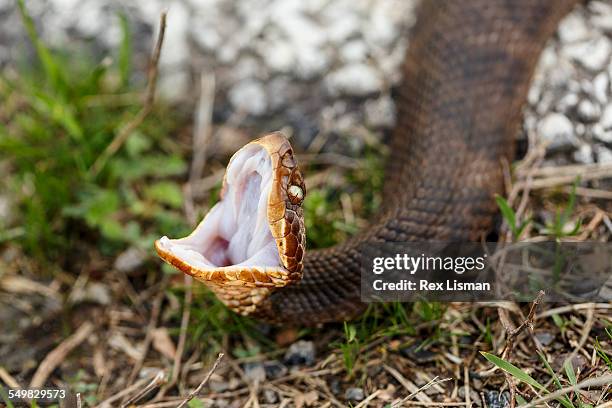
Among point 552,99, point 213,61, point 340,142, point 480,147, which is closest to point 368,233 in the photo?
point 480,147

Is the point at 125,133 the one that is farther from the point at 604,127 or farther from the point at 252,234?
the point at 604,127

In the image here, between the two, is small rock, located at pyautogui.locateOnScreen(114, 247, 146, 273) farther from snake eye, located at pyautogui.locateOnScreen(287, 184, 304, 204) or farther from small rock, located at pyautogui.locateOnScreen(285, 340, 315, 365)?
snake eye, located at pyautogui.locateOnScreen(287, 184, 304, 204)

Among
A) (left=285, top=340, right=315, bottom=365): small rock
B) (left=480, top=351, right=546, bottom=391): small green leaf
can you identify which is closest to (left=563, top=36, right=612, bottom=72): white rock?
(left=480, top=351, right=546, bottom=391): small green leaf

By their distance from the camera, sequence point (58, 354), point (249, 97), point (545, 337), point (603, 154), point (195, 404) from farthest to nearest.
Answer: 1. point (249, 97)
2. point (603, 154)
3. point (58, 354)
4. point (545, 337)
5. point (195, 404)

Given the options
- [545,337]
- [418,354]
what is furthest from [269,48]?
[545,337]

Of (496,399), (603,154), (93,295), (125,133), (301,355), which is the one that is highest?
(125,133)
